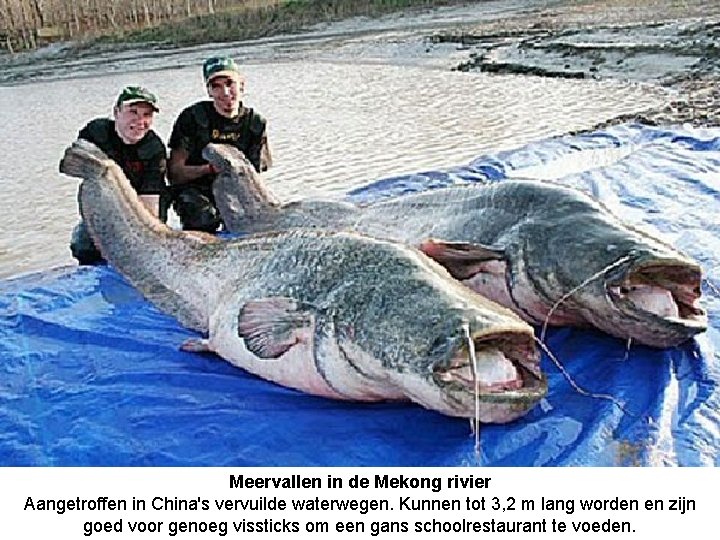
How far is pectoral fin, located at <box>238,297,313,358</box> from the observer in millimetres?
2885

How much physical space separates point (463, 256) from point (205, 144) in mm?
2877

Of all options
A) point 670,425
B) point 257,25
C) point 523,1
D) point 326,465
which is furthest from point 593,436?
point 257,25

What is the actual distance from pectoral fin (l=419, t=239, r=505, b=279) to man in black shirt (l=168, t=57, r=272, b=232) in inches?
106

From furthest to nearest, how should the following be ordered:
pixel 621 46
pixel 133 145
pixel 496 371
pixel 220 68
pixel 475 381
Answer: pixel 621 46, pixel 220 68, pixel 133 145, pixel 496 371, pixel 475 381

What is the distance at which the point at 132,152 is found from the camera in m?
5.18

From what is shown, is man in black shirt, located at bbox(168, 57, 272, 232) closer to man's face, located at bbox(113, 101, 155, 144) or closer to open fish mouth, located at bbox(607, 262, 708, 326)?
man's face, located at bbox(113, 101, 155, 144)

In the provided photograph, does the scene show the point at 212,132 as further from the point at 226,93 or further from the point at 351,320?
the point at 351,320

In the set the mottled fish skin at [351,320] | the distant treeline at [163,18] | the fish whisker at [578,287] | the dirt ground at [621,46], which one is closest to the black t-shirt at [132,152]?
Result: the mottled fish skin at [351,320]

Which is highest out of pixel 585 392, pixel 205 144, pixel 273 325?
pixel 273 325

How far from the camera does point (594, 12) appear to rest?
2120 cm

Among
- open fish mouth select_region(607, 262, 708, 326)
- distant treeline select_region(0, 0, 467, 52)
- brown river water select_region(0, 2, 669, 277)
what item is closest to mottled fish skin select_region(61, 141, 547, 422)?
open fish mouth select_region(607, 262, 708, 326)

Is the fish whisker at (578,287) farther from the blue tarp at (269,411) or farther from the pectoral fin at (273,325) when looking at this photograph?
the pectoral fin at (273,325)

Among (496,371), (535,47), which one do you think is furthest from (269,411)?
(535,47)

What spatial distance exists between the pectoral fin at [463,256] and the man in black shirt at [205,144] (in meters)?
2.69
